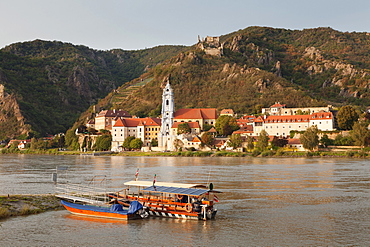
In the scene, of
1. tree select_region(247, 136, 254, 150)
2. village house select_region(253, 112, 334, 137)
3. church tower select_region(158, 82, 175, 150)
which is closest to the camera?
tree select_region(247, 136, 254, 150)

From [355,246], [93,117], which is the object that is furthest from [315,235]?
Result: [93,117]

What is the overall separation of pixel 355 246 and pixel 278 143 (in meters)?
69.3

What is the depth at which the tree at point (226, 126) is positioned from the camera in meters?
105

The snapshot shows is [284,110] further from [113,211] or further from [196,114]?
[113,211]

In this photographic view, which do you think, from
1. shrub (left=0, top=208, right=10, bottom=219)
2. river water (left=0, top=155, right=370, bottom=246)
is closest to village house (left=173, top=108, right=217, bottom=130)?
river water (left=0, top=155, right=370, bottom=246)

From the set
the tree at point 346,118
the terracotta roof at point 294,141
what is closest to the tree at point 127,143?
the terracotta roof at point 294,141

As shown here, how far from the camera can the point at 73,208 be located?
90.6ft

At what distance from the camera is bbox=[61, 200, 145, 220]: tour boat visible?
86.2 feet

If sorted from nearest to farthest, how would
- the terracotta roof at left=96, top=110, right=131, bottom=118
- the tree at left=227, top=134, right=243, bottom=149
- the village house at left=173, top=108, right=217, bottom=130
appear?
the tree at left=227, top=134, right=243, bottom=149 < the village house at left=173, top=108, right=217, bottom=130 < the terracotta roof at left=96, top=110, right=131, bottom=118

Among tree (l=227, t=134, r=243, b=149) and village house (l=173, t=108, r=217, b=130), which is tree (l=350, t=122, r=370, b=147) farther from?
village house (l=173, t=108, r=217, b=130)

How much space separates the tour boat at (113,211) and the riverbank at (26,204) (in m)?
2.37

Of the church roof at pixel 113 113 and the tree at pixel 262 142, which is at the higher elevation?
the church roof at pixel 113 113

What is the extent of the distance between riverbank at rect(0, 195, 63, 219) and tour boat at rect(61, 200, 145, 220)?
2.37m

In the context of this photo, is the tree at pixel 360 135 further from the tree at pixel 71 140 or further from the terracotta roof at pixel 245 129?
the tree at pixel 71 140
